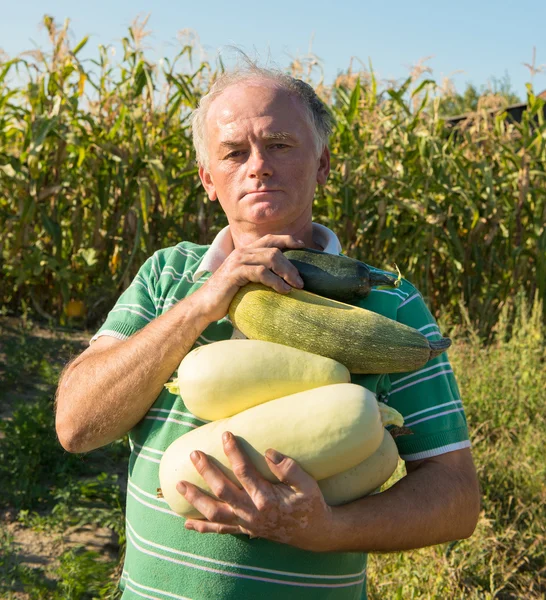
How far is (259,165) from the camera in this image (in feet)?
5.50

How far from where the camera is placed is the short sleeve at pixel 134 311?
1.68m

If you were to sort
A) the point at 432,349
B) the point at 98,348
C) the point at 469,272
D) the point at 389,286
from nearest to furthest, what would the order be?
1. the point at 432,349
2. the point at 389,286
3. the point at 98,348
4. the point at 469,272

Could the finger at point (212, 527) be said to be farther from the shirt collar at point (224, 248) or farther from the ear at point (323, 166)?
the ear at point (323, 166)

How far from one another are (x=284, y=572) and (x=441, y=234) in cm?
501

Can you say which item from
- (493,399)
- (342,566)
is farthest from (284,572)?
(493,399)

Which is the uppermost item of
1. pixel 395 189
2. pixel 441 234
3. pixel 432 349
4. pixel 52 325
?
pixel 432 349

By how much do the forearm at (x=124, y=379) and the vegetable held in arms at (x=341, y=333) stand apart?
0.65 feet

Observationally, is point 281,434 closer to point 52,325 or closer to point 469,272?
point 52,325

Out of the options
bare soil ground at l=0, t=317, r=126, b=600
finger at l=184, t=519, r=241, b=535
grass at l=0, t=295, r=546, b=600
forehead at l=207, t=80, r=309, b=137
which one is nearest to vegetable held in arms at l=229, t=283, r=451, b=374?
finger at l=184, t=519, r=241, b=535

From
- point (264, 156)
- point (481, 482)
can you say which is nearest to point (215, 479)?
point (264, 156)

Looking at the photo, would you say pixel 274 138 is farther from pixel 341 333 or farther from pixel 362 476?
pixel 362 476

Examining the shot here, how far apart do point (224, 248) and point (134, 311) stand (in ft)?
0.96

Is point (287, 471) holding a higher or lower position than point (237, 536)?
higher

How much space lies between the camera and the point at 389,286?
4.67ft
